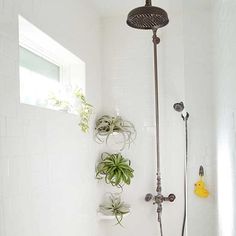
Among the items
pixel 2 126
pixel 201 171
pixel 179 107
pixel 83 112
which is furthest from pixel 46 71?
pixel 201 171

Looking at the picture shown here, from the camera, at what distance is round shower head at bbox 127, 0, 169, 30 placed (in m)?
1.62

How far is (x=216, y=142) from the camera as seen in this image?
6.45ft

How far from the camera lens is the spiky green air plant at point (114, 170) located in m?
2.47

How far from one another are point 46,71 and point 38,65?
0.14 meters

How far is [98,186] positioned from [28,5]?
161 cm

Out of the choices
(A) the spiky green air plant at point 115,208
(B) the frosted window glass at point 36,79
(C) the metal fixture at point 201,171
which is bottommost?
(A) the spiky green air plant at point 115,208

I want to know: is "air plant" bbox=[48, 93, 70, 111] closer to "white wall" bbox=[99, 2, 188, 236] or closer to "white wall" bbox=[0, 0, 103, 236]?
"white wall" bbox=[0, 0, 103, 236]

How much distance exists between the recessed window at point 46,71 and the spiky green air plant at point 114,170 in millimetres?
649

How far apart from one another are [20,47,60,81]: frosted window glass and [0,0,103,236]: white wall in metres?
0.19

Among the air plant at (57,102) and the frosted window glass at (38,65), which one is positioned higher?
the frosted window glass at (38,65)

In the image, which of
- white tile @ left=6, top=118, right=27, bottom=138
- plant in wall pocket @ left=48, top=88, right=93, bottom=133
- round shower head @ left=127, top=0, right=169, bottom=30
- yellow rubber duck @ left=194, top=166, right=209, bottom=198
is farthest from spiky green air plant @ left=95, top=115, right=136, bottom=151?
white tile @ left=6, top=118, right=27, bottom=138

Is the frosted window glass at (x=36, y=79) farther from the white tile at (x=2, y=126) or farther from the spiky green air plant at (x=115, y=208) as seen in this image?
the spiky green air plant at (x=115, y=208)

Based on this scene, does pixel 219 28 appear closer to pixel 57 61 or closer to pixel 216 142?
pixel 216 142

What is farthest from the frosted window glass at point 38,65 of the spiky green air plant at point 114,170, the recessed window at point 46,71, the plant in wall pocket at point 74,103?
the spiky green air plant at point 114,170
